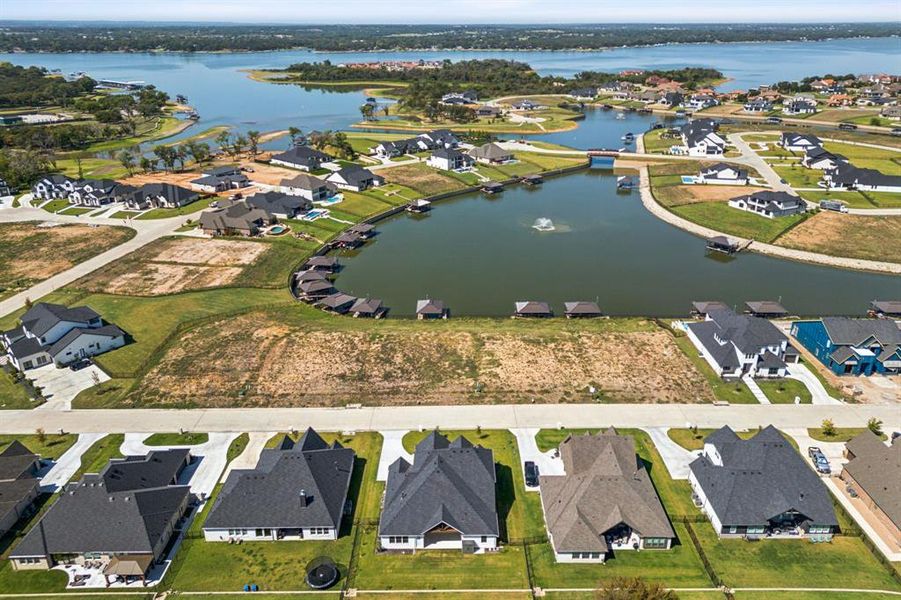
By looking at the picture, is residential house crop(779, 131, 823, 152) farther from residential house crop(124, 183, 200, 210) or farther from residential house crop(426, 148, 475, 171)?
residential house crop(124, 183, 200, 210)

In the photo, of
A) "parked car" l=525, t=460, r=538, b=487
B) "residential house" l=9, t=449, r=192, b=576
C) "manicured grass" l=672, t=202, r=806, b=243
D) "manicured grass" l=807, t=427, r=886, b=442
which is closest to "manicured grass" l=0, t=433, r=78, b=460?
"residential house" l=9, t=449, r=192, b=576

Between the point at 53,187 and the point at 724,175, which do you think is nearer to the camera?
the point at 53,187

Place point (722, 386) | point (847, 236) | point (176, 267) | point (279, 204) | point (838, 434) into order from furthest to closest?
1. point (279, 204)
2. point (847, 236)
3. point (176, 267)
4. point (722, 386)
5. point (838, 434)

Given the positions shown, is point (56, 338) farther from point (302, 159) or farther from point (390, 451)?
point (302, 159)

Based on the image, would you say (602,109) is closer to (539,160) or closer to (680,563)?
(539,160)

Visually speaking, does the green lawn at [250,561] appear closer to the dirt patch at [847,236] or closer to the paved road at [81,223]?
the paved road at [81,223]

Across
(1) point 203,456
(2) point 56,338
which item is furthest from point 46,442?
(2) point 56,338

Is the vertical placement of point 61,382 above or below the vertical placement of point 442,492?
below

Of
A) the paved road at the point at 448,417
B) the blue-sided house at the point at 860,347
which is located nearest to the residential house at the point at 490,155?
the blue-sided house at the point at 860,347
